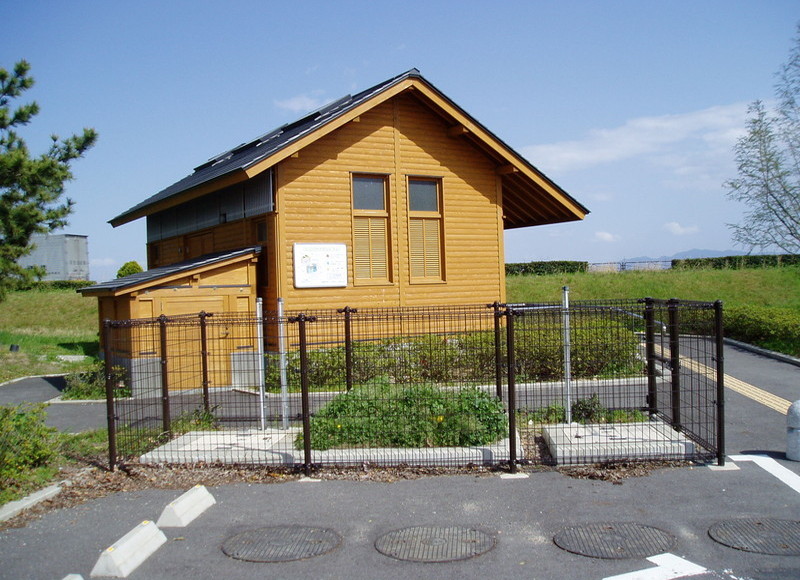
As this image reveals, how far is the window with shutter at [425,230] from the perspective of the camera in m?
16.8

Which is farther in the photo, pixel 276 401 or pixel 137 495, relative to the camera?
pixel 276 401

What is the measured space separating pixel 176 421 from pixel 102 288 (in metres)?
5.07

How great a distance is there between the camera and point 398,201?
54.0 feet

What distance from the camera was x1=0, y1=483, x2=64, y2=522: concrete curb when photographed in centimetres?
630

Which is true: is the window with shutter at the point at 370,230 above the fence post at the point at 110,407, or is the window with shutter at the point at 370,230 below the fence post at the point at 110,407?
above

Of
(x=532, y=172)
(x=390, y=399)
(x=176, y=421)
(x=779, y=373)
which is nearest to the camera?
(x=390, y=399)

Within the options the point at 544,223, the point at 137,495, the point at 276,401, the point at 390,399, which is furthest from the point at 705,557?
the point at 544,223

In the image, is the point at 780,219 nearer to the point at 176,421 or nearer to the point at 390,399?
the point at 390,399

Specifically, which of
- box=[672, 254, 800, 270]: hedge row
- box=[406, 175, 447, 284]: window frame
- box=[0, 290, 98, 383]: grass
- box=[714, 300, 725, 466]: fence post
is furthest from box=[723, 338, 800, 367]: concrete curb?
box=[672, 254, 800, 270]: hedge row

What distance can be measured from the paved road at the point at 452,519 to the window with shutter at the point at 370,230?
947 cm

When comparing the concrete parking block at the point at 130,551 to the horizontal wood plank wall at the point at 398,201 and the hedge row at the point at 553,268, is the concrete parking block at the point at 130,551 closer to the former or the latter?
the horizontal wood plank wall at the point at 398,201

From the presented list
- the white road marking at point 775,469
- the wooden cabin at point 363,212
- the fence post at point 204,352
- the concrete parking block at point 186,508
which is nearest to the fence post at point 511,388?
the white road marking at point 775,469

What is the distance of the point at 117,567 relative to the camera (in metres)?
4.97

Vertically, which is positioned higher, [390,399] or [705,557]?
[390,399]
